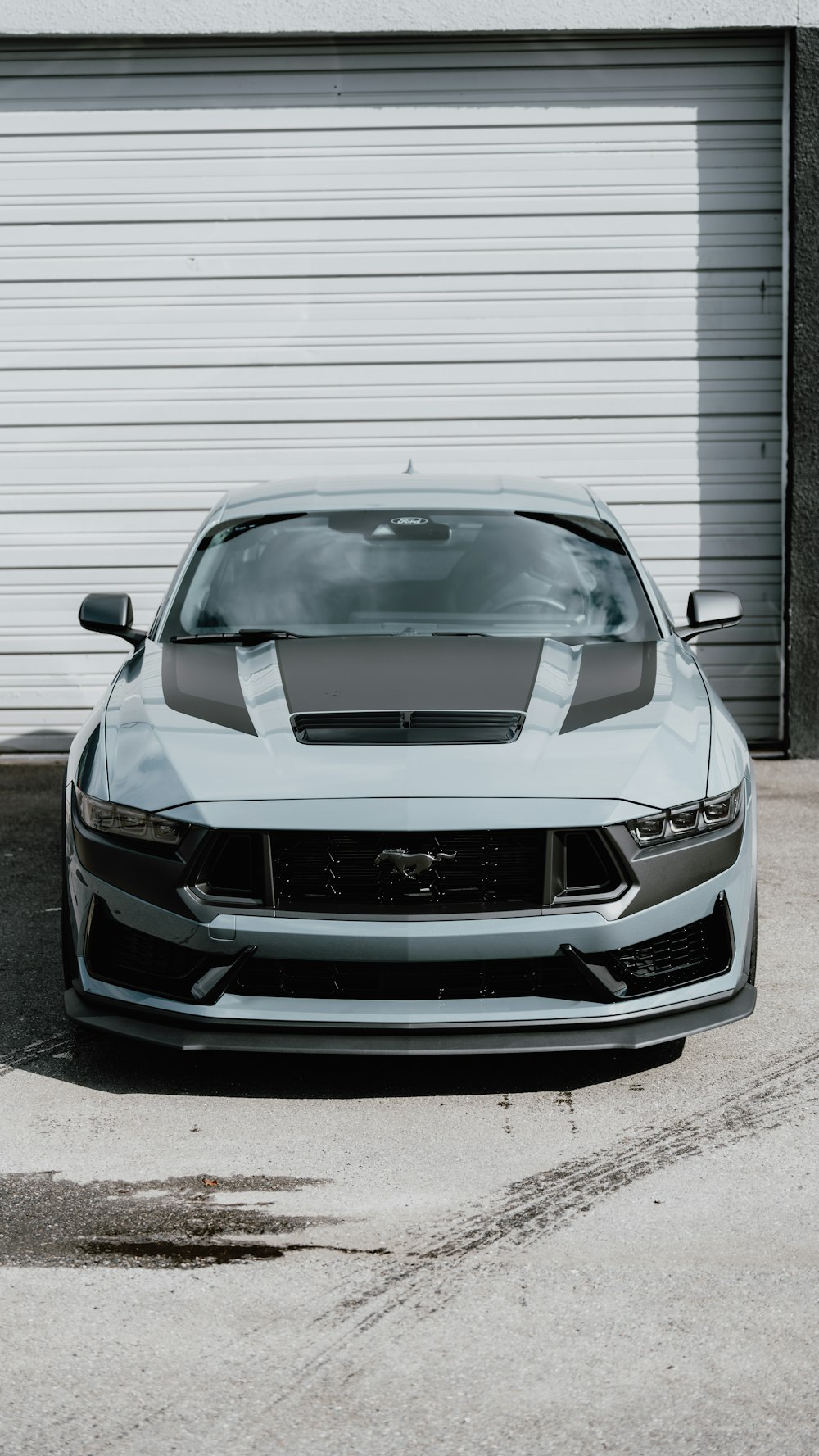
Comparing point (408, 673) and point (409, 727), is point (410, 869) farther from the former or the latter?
point (408, 673)

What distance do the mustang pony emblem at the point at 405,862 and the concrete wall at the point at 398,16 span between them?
570cm

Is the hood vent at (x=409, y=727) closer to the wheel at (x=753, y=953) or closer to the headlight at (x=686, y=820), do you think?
the headlight at (x=686, y=820)

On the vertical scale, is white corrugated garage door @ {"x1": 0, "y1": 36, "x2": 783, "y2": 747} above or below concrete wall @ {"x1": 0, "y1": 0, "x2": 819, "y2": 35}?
below

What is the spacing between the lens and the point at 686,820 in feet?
10.9

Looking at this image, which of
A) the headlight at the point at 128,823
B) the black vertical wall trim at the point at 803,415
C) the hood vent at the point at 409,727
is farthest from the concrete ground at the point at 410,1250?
the black vertical wall trim at the point at 803,415

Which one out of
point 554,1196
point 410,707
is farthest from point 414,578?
point 554,1196

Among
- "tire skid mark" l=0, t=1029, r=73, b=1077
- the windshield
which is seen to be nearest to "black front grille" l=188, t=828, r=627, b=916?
"tire skid mark" l=0, t=1029, r=73, b=1077

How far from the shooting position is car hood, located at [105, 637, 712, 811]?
10.7ft

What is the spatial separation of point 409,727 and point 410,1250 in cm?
120

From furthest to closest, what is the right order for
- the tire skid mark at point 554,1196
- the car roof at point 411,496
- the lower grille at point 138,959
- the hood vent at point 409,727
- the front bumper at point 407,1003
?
1. the car roof at point 411,496
2. the hood vent at point 409,727
3. the lower grille at point 138,959
4. the front bumper at point 407,1003
5. the tire skid mark at point 554,1196

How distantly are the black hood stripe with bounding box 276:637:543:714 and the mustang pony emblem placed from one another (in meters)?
0.47

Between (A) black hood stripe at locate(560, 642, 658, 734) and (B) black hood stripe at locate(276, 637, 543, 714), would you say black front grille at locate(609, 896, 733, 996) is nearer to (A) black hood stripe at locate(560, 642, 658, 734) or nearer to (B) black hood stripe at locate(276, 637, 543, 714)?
(A) black hood stripe at locate(560, 642, 658, 734)

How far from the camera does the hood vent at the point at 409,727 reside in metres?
3.40

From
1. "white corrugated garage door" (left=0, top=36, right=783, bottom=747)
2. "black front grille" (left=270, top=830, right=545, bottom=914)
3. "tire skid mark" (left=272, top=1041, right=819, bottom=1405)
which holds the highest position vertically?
"white corrugated garage door" (left=0, top=36, right=783, bottom=747)
